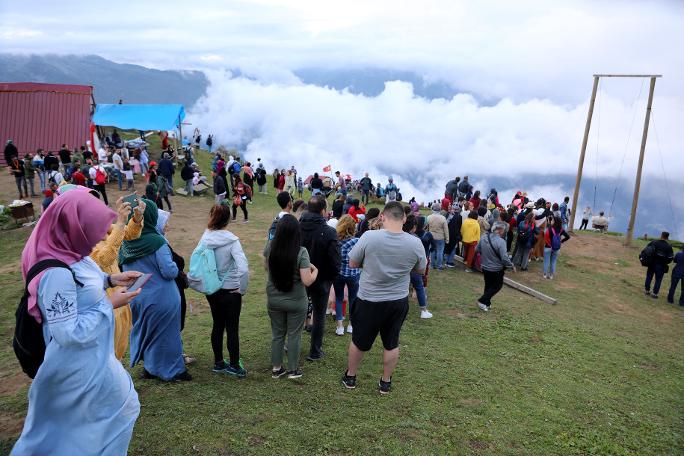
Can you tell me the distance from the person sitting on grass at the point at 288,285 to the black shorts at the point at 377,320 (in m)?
0.62

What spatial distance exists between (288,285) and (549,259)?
11174mm

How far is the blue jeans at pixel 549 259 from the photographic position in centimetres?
1311

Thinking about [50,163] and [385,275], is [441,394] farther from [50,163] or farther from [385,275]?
[50,163]

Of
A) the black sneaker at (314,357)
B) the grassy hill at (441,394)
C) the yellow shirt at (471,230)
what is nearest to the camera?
the grassy hill at (441,394)

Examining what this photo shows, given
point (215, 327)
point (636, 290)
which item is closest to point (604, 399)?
point (215, 327)

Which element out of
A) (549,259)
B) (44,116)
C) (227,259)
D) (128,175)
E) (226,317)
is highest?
(44,116)

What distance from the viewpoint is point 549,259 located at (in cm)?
1364

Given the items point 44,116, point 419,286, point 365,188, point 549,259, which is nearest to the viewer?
point 419,286

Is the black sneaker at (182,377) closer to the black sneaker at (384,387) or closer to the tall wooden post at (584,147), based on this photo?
the black sneaker at (384,387)

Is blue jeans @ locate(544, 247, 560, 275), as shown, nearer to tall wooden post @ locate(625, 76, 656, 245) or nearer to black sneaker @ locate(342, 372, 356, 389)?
tall wooden post @ locate(625, 76, 656, 245)

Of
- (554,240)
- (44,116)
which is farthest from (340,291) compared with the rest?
(44,116)

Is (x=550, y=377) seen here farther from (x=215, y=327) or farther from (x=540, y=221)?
(x=540, y=221)

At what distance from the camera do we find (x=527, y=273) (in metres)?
13.6

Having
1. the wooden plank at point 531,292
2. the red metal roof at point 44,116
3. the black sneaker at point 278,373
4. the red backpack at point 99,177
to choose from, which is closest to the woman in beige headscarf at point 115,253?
the black sneaker at point 278,373
